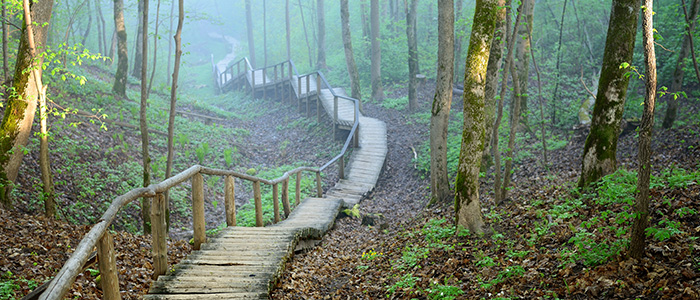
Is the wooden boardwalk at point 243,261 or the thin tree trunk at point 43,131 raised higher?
the thin tree trunk at point 43,131

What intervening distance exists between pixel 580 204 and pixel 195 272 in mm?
4952

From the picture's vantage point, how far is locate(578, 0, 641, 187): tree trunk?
6.55m

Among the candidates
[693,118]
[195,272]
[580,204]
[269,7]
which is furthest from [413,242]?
[269,7]

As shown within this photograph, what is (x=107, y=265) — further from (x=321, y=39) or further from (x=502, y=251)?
(x=321, y=39)

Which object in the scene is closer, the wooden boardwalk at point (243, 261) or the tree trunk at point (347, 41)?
the wooden boardwalk at point (243, 261)

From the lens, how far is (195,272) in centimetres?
491

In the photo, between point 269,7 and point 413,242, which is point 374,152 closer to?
point 413,242

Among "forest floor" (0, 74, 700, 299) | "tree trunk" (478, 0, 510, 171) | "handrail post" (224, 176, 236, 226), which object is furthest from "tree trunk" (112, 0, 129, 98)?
"tree trunk" (478, 0, 510, 171)

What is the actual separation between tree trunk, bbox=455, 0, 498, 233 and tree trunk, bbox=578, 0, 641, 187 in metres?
1.87

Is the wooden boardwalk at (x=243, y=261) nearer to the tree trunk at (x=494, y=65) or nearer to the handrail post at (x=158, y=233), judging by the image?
the handrail post at (x=158, y=233)

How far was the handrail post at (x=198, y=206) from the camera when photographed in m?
5.45

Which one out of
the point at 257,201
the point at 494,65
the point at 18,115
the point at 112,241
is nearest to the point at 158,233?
the point at 112,241

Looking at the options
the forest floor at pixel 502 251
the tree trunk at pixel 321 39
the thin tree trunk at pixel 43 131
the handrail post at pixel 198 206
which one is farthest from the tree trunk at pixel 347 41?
the handrail post at pixel 198 206

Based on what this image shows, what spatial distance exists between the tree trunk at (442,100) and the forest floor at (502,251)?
0.65 m
